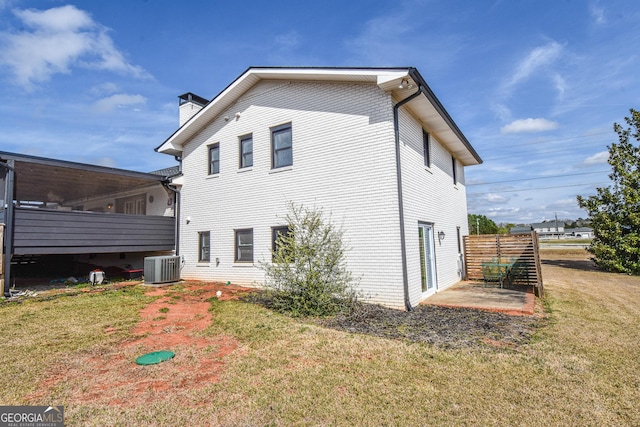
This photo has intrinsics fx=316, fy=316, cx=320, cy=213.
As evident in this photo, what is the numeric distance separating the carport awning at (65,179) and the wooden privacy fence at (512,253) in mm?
12794

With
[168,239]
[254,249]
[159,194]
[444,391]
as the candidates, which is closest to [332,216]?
[254,249]

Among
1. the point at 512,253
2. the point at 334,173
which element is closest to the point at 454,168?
the point at 512,253

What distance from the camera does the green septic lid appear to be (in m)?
4.30

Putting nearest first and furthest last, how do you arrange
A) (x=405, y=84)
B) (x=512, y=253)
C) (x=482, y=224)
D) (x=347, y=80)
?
(x=405, y=84) → (x=347, y=80) → (x=512, y=253) → (x=482, y=224)

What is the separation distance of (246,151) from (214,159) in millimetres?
1832

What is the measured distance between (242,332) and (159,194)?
423 inches

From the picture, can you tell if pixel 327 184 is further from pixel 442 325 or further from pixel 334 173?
pixel 442 325

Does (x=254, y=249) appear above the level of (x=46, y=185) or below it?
below

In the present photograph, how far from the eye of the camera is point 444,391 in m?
3.47

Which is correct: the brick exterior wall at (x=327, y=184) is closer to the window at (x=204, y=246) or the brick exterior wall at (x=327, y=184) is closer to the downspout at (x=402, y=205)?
the downspout at (x=402, y=205)

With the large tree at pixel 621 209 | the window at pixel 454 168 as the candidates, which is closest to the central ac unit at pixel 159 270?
the window at pixel 454 168

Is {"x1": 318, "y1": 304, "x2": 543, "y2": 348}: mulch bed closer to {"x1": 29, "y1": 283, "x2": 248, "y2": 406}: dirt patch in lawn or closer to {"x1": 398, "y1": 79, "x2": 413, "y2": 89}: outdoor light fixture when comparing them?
{"x1": 29, "y1": 283, "x2": 248, "y2": 406}: dirt patch in lawn

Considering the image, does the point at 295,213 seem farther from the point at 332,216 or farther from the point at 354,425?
the point at 354,425

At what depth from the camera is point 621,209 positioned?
50.6 ft
